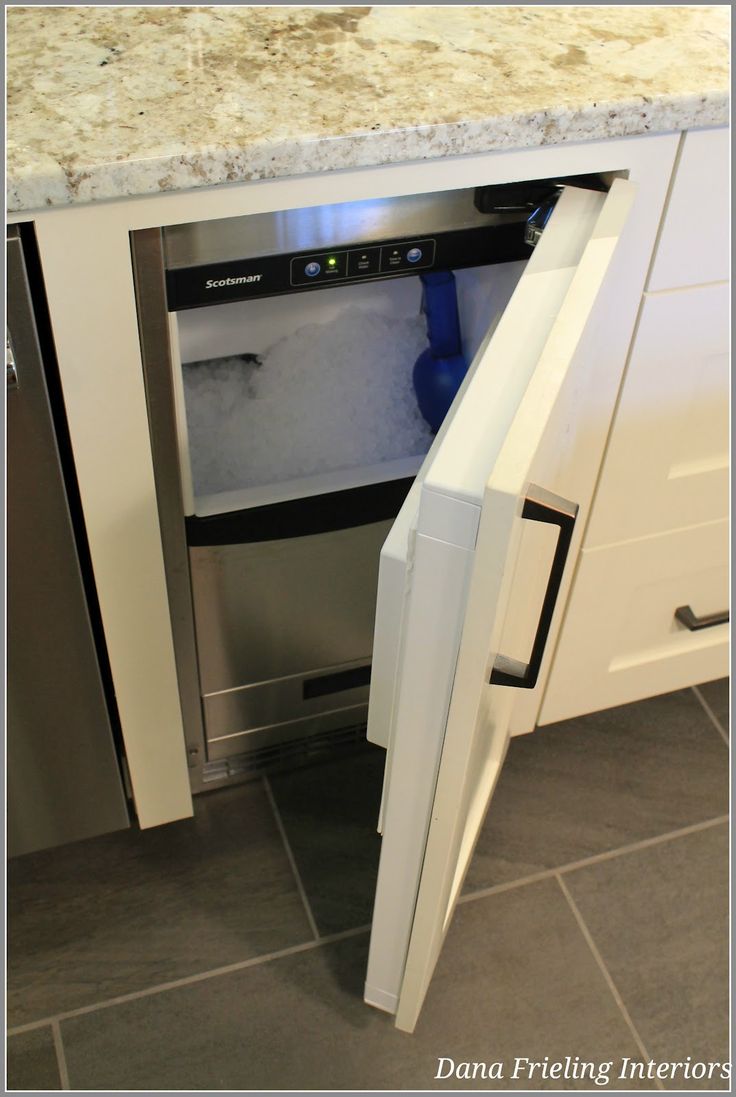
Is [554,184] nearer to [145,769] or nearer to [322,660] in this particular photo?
[322,660]

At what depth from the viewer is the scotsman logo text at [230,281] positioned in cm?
83

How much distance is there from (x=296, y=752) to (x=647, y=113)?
0.81 m

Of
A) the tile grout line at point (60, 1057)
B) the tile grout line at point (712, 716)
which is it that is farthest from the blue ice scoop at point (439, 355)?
the tile grout line at point (60, 1057)

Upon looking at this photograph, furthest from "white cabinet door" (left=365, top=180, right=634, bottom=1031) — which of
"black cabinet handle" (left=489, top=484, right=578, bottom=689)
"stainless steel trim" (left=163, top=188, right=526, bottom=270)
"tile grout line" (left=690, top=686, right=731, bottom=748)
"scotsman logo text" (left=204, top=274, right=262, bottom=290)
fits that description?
"tile grout line" (left=690, top=686, right=731, bottom=748)

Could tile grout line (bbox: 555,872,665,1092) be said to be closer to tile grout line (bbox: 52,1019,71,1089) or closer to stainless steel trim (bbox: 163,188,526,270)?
tile grout line (bbox: 52,1019,71,1089)

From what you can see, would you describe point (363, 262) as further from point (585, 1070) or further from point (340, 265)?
point (585, 1070)

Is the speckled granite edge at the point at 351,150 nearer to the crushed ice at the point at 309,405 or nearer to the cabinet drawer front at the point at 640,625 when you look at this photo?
the crushed ice at the point at 309,405

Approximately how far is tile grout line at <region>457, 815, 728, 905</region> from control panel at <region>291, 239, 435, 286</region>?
727 mm

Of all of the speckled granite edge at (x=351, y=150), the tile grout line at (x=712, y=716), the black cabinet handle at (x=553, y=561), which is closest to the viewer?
the black cabinet handle at (x=553, y=561)

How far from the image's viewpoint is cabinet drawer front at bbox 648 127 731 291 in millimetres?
871

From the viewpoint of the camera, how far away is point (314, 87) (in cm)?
81

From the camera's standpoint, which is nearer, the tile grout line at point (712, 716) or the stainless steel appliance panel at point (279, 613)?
the stainless steel appliance panel at point (279, 613)

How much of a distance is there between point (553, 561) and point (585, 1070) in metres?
0.68

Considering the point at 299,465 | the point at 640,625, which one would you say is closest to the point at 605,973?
the point at 640,625
